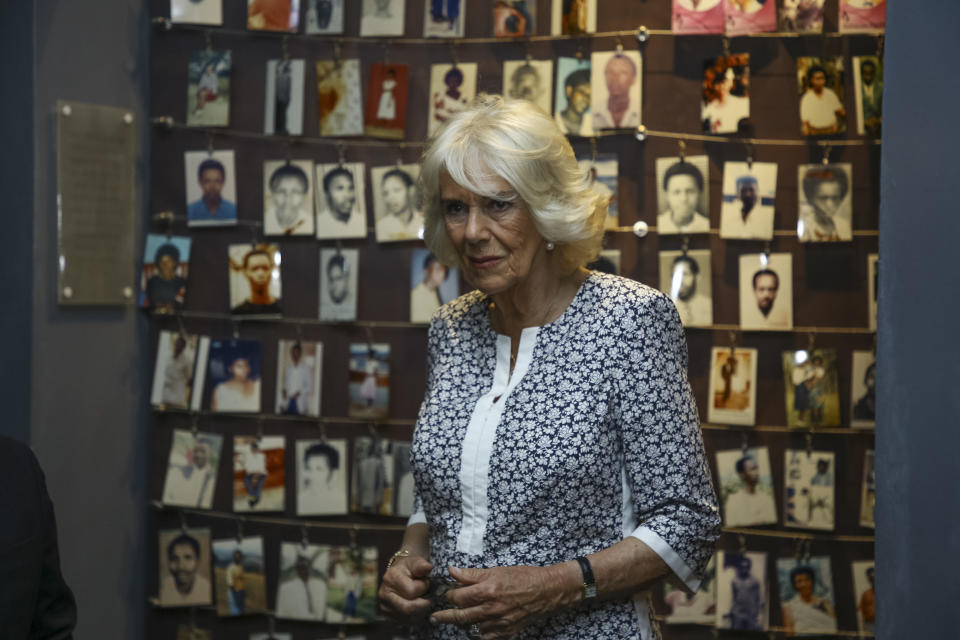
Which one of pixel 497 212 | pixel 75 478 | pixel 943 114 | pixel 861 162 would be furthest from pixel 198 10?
pixel 943 114

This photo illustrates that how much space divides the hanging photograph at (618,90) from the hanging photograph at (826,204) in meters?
0.55

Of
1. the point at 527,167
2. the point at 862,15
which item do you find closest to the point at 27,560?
the point at 527,167

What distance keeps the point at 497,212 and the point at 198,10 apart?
175 cm

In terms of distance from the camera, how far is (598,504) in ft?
6.26

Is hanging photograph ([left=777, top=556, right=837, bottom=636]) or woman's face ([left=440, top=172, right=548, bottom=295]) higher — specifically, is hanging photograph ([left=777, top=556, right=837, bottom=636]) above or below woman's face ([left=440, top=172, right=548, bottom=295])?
below

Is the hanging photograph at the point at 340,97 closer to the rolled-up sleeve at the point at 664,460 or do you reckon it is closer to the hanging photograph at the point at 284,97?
the hanging photograph at the point at 284,97

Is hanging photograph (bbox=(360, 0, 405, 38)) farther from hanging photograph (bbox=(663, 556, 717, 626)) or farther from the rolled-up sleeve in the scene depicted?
hanging photograph (bbox=(663, 556, 717, 626))

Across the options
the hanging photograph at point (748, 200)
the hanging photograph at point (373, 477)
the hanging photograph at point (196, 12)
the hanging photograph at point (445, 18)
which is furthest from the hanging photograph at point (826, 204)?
the hanging photograph at point (196, 12)

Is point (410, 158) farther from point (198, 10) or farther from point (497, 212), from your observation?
point (497, 212)

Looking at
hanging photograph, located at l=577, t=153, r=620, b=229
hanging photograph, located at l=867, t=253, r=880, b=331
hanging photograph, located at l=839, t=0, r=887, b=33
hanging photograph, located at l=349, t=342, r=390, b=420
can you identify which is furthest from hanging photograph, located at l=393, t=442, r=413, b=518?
hanging photograph, located at l=839, t=0, r=887, b=33

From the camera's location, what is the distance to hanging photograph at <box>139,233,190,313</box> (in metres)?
3.22

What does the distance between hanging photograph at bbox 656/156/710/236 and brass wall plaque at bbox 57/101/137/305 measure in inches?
66.7

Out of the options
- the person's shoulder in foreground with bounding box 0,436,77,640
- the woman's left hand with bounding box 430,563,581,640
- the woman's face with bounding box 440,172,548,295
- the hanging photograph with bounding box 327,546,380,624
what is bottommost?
the hanging photograph with bounding box 327,546,380,624

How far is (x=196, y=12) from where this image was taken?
10.6ft
